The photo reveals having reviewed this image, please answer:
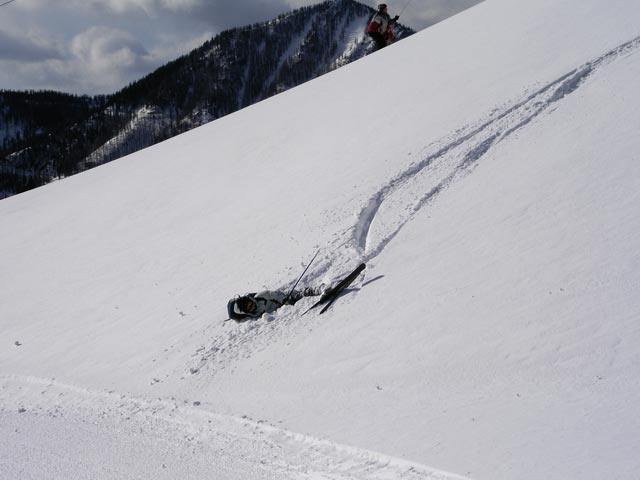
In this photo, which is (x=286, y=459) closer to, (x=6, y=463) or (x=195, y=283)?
(x=6, y=463)

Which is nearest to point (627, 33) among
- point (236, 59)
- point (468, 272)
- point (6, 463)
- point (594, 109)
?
point (594, 109)

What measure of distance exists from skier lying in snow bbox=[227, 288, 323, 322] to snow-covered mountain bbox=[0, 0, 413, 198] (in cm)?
13568

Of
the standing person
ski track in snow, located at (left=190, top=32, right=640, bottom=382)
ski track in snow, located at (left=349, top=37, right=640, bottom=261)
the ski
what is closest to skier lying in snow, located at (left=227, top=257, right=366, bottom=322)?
the ski

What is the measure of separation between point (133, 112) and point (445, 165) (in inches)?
6634

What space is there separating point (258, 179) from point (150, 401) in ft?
22.7

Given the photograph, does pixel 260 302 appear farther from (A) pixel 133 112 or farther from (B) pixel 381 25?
(A) pixel 133 112

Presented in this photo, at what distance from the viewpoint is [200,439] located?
17.4ft

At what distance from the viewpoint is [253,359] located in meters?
6.54

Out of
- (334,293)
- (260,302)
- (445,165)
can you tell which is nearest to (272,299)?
(260,302)

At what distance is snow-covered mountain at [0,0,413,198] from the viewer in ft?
474

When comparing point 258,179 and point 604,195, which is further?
point 258,179

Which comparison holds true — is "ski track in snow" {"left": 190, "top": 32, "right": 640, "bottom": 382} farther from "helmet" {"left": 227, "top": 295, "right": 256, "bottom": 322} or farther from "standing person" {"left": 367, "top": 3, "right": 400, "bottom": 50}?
"standing person" {"left": 367, "top": 3, "right": 400, "bottom": 50}

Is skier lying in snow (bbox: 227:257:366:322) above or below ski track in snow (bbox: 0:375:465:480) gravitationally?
above

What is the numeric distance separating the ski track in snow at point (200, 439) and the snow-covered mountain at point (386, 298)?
0.03 m
